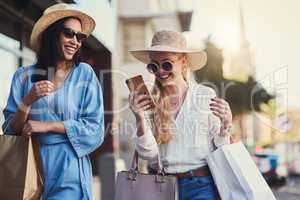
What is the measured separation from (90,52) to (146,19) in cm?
35

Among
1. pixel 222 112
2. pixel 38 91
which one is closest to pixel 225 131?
pixel 222 112

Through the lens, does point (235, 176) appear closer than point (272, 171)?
Yes

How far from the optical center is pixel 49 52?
69.7 inches

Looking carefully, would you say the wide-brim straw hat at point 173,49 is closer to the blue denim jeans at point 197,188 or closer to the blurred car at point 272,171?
the blue denim jeans at point 197,188

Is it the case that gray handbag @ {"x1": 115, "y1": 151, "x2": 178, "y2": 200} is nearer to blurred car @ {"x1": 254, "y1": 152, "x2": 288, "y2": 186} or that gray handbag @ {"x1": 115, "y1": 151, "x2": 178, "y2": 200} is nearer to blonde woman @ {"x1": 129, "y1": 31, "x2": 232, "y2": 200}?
blonde woman @ {"x1": 129, "y1": 31, "x2": 232, "y2": 200}

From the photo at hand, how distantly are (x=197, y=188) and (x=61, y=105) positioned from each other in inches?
21.1

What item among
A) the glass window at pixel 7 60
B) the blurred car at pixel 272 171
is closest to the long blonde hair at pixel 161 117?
the glass window at pixel 7 60

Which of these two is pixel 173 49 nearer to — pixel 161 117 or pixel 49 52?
pixel 161 117

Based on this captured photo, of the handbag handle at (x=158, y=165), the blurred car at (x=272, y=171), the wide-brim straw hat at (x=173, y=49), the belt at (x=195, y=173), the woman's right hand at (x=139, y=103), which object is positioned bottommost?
the blurred car at (x=272, y=171)

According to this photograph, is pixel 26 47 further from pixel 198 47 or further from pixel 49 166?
pixel 198 47

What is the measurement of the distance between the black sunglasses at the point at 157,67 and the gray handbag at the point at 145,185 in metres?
0.29

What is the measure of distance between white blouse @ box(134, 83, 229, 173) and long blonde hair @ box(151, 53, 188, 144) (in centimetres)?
2

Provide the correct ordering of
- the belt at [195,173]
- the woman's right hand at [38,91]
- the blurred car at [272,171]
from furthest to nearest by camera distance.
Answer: the blurred car at [272,171] < the belt at [195,173] < the woman's right hand at [38,91]

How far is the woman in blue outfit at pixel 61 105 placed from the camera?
5.64 ft
